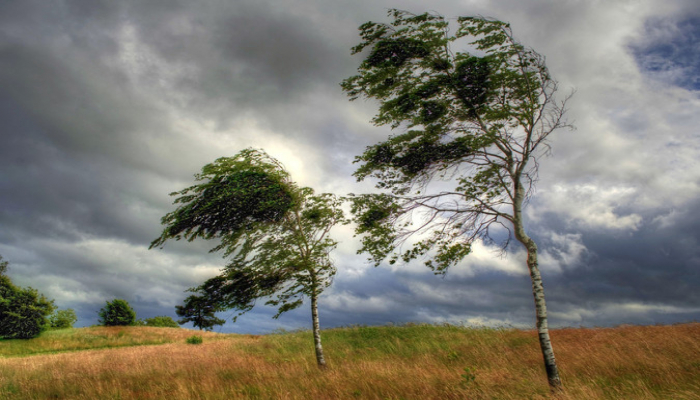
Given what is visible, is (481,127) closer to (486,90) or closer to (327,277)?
(486,90)

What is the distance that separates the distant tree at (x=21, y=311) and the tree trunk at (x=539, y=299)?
40.3 m

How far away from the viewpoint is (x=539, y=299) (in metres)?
8.64

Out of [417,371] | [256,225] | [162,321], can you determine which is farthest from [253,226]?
[162,321]

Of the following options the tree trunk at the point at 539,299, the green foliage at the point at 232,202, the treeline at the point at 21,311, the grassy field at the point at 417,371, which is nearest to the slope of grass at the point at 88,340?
the treeline at the point at 21,311

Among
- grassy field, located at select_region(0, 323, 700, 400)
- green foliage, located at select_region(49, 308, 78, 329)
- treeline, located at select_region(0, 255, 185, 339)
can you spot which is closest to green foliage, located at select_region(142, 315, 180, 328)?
green foliage, located at select_region(49, 308, 78, 329)

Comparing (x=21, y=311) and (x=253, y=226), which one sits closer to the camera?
(x=253, y=226)

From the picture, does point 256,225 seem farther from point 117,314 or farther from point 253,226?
point 117,314

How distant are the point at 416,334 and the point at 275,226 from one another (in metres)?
11.5

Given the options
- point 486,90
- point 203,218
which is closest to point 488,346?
point 486,90

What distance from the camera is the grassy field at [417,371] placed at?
8102mm

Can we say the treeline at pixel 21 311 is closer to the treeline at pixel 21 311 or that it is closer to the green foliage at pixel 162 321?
the treeline at pixel 21 311

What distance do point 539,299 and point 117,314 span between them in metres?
46.1

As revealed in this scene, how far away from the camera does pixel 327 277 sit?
13648 mm

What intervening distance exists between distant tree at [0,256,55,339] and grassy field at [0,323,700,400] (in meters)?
20.9
